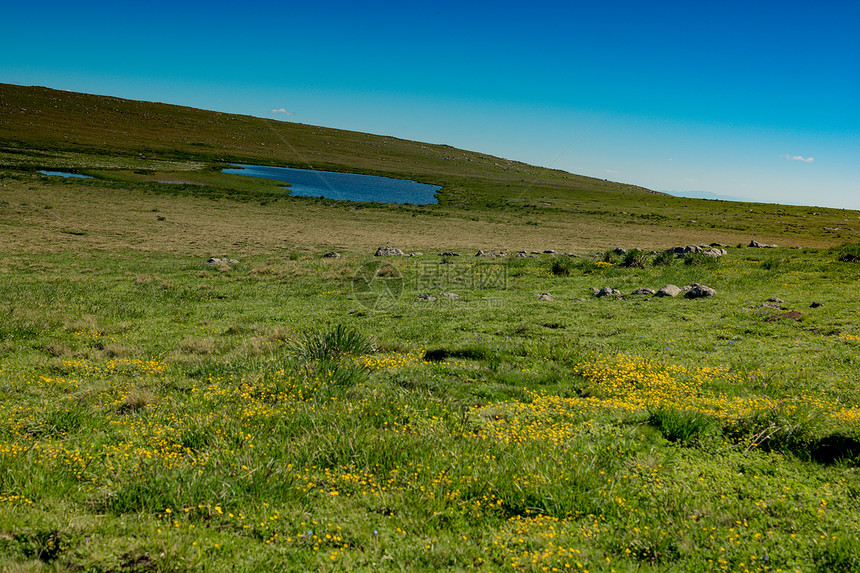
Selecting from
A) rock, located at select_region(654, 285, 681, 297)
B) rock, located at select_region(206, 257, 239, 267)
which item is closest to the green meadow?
rock, located at select_region(654, 285, 681, 297)

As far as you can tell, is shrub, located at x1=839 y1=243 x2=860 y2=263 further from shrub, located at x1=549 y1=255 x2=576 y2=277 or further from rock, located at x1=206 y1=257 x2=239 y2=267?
rock, located at x1=206 y1=257 x2=239 y2=267

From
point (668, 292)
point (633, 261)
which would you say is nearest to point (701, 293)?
point (668, 292)

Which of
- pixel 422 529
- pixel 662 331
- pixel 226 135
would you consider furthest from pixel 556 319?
pixel 226 135

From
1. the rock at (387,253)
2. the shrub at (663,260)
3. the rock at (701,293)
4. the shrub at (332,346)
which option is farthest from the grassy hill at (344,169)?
the shrub at (332,346)

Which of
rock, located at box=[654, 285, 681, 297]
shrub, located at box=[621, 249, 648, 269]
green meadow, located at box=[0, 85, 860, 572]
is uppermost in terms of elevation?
shrub, located at box=[621, 249, 648, 269]

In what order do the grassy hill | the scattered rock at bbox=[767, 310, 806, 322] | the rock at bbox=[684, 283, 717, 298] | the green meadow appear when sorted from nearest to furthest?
the green meadow
the scattered rock at bbox=[767, 310, 806, 322]
the rock at bbox=[684, 283, 717, 298]
the grassy hill

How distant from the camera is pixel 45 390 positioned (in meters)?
7.88

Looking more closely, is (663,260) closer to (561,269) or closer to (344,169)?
(561,269)

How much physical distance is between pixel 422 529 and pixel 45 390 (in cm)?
735

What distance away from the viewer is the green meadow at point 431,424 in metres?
4.36

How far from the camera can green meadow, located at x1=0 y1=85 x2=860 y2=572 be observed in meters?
4.36

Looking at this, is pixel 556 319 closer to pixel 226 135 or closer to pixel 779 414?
pixel 779 414

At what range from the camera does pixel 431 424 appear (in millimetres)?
6887

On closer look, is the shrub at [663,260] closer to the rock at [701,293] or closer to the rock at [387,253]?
the rock at [701,293]
